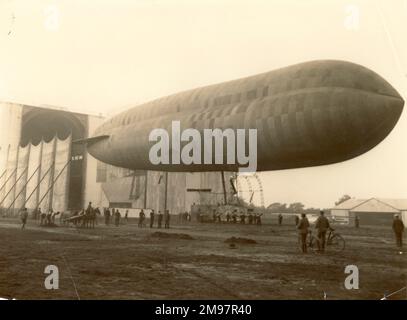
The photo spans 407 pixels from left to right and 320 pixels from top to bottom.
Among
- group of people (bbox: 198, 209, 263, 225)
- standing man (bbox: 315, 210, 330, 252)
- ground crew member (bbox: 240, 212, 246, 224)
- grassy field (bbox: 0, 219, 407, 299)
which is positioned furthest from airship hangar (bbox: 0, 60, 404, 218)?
grassy field (bbox: 0, 219, 407, 299)

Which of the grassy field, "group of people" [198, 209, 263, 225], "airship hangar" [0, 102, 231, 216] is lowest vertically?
the grassy field

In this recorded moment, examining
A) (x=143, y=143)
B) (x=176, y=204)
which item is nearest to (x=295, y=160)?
(x=143, y=143)

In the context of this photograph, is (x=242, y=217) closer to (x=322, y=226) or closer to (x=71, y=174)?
(x=322, y=226)

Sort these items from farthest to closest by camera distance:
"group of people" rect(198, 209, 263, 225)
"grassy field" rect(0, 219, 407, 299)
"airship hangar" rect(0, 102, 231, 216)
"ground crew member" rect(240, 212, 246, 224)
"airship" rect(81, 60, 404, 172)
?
"airship hangar" rect(0, 102, 231, 216), "group of people" rect(198, 209, 263, 225), "ground crew member" rect(240, 212, 246, 224), "airship" rect(81, 60, 404, 172), "grassy field" rect(0, 219, 407, 299)

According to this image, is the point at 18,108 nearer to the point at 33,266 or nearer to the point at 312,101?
the point at 33,266

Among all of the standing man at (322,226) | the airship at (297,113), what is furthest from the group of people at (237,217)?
the standing man at (322,226)

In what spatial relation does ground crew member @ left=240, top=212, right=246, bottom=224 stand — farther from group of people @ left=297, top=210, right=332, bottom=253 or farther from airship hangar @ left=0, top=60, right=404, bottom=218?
group of people @ left=297, top=210, right=332, bottom=253

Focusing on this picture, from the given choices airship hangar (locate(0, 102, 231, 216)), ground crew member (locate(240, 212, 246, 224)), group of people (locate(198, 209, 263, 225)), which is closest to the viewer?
ground crew member (locate(240, 212, 246, 224))
